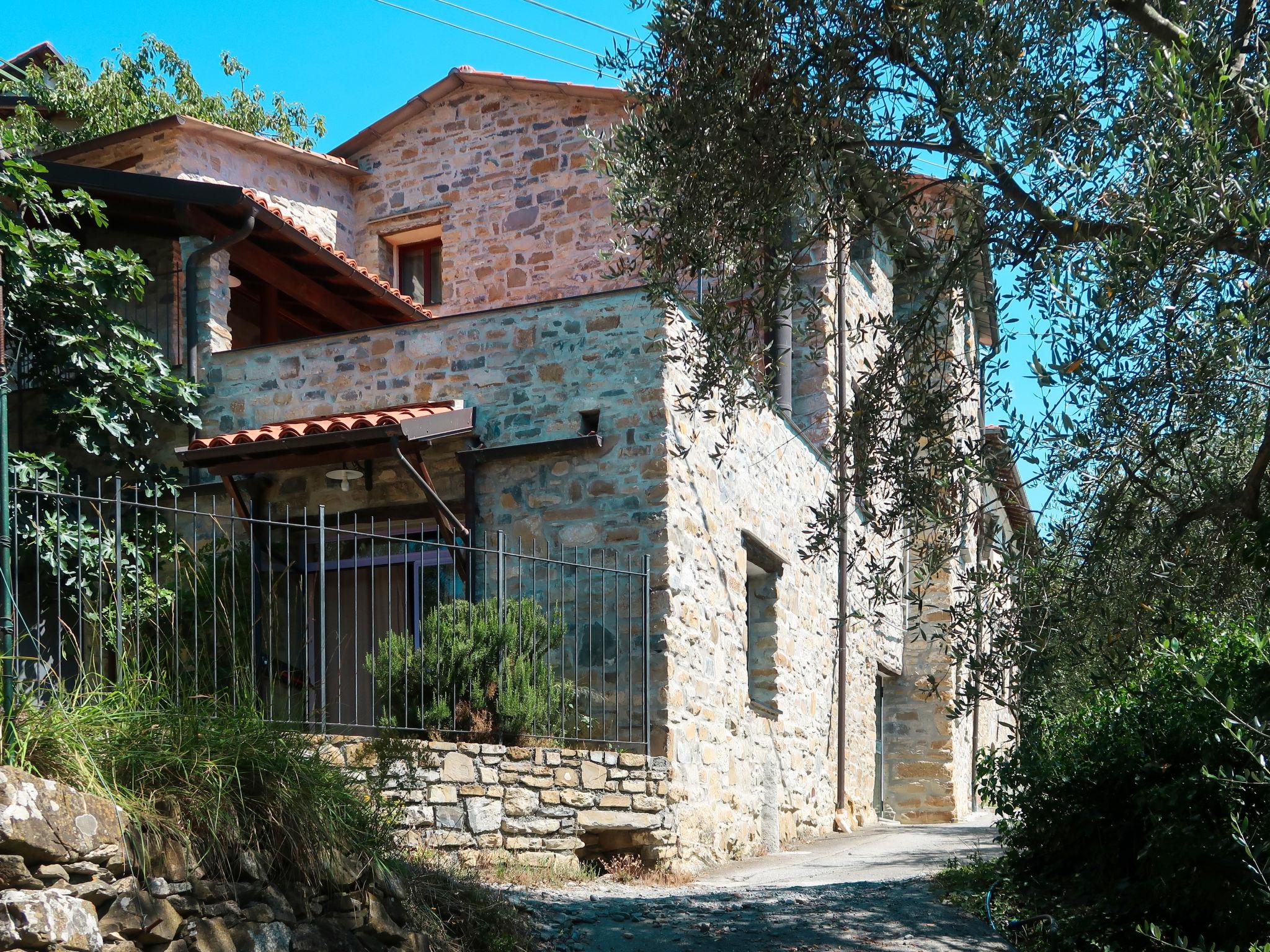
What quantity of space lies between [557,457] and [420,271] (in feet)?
24.7

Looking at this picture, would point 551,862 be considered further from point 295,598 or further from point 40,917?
point 40,917

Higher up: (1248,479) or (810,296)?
(810,296)

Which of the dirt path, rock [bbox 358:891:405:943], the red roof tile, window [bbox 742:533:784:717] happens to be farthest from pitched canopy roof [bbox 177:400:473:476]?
rock [bbox 358:891:405:943]

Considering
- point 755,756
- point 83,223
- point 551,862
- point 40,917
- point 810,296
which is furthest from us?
point 83,223

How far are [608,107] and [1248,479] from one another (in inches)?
436

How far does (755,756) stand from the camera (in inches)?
428

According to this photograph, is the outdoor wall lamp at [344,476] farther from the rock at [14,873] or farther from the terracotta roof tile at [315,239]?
the rock at [14,873]

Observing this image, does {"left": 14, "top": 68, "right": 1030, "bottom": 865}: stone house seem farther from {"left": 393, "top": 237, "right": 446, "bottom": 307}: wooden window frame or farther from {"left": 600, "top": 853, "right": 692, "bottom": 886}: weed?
{"left": 393, "top": 237, "right": 446, "bottom": 307}: wooden window frame

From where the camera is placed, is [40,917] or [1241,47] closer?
[40,917]

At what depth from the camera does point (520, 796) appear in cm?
790

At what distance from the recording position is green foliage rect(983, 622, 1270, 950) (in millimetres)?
5125

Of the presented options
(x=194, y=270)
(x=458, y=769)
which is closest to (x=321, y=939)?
(x=458, y=769)

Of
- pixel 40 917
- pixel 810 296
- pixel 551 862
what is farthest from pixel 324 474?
pixel 40 917

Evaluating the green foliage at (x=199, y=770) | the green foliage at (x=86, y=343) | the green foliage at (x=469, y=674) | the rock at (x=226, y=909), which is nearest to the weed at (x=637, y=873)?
the green foliage at (x=469, y=674)
